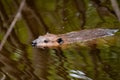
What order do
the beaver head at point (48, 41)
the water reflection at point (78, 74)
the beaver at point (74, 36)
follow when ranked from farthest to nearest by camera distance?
the beaver at point (74, 36)
the beaver head at point (48, 41)
the water reflection at point (78, 74)

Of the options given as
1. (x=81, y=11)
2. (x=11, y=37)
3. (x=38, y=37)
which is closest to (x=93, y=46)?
(x=38, y=37)

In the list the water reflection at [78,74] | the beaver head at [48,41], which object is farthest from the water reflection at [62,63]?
the beaver head at [48,41]

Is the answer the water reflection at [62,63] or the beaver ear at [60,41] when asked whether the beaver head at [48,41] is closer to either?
the beaver ear at [60,41]

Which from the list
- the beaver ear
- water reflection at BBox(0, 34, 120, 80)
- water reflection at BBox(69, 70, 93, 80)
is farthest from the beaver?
water reflection at BBox(69, 70, 93, 80)

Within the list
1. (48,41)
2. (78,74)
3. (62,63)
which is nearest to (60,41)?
(48,41)

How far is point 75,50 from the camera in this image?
338 cm

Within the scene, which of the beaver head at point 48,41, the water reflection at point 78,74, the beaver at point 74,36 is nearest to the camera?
the water reflection at point 78,74

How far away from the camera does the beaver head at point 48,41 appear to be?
3538 millimetres

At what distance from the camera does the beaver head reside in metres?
3.54

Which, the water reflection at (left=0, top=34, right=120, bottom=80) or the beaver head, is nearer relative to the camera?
the water reflection at (left=0, top=34, right=120, bottom=80)

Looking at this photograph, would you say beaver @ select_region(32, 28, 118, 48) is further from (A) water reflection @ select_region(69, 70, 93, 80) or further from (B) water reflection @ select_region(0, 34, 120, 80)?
(A) water reflection @ select_region(69, 70, 93, 80)

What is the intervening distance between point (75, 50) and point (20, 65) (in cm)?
63

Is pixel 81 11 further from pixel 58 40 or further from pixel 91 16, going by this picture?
pixel 58 40

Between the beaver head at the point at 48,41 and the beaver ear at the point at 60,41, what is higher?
the beaver ear at the point at 60,41
